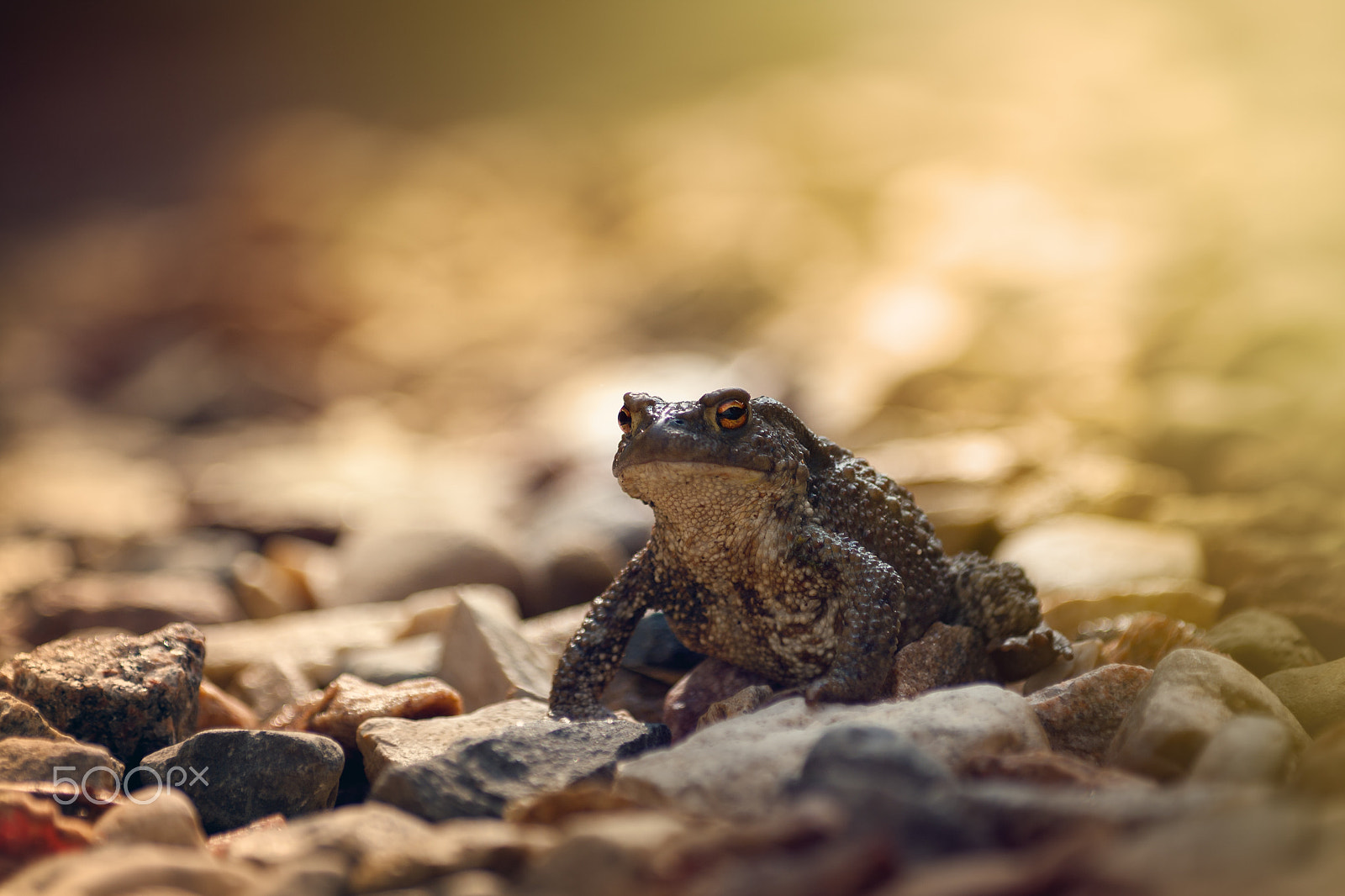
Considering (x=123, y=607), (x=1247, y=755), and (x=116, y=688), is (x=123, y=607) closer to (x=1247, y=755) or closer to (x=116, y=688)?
(x=116, y=688)

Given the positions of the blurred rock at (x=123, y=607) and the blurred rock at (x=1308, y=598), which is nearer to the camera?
the blurred rock at (x=1308, y=598)

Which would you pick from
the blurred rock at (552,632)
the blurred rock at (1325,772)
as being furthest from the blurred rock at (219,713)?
the blurred rock at (1325,772)

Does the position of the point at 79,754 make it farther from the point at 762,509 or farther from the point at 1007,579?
the point at 1007,579

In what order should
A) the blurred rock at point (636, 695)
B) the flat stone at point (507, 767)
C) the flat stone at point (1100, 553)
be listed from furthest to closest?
the flat stone at point (1100, 553) → the blurred rock at point (636, 695) → the flat stone at point (507, 767)

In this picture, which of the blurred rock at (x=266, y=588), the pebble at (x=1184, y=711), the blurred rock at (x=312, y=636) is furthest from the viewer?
the blurred rock at (x=266, y=588)

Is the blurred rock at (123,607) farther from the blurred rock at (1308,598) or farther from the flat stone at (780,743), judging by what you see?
the blurred rock at (1308,598)

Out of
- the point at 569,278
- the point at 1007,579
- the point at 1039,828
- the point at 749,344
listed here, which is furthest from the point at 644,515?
the point at 569,278
